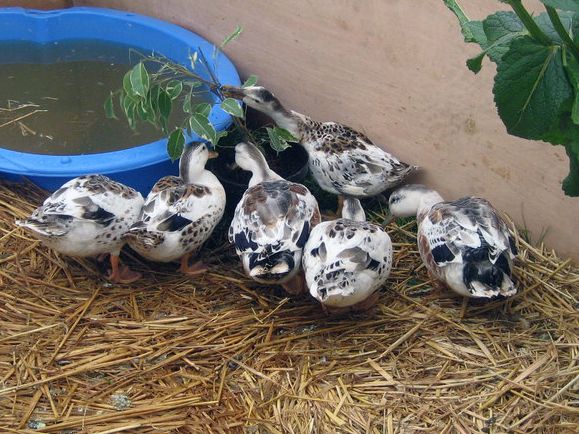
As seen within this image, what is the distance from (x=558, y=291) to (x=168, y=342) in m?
1.89

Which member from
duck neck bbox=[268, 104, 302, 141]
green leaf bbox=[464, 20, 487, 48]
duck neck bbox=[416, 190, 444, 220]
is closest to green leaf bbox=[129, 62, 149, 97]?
duck neck bbox=[268, 104, 302, 141]

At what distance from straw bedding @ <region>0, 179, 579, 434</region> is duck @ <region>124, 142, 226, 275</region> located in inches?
9.2

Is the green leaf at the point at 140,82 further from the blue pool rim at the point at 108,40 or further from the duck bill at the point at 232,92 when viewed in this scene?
the duck bill at the point at 232,92

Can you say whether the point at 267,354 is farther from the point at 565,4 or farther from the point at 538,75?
the point at 565,4

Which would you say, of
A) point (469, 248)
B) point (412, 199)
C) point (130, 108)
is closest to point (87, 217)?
point (130, 108)

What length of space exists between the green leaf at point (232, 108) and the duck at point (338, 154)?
0.30 meters

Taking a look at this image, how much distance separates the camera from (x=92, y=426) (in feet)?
9.48

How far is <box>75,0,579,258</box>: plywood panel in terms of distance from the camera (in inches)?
140

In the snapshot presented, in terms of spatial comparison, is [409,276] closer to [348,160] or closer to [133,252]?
[348,160]

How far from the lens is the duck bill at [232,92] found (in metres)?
4.03

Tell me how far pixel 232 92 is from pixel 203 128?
1.56 feet

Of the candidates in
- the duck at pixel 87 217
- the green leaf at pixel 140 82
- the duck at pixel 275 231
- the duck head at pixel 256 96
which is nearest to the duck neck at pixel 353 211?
the duck at pixel 275 231

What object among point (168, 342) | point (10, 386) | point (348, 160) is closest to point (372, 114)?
point (348, 160)

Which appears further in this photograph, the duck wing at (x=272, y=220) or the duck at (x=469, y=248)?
the duck wing at (x=272, y=220)
